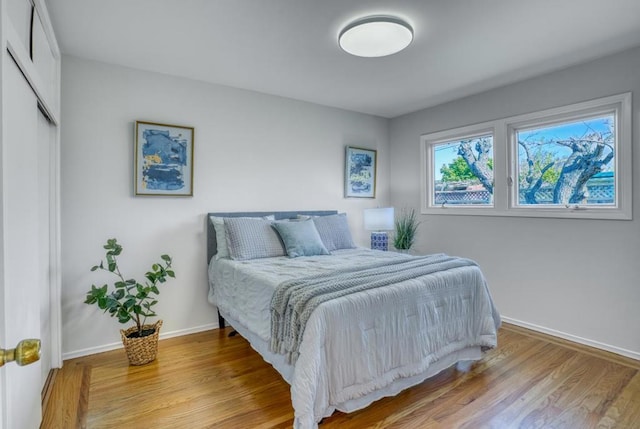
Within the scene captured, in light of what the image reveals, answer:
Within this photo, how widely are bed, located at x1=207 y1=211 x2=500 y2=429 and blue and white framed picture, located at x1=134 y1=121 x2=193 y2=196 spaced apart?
23.9 inches

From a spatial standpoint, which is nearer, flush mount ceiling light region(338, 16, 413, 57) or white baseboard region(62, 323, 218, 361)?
flush mount ceiling light region(338, 16, 413, 57)

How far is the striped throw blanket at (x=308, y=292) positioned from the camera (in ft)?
5.78

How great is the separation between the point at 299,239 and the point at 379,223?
4.41 ft

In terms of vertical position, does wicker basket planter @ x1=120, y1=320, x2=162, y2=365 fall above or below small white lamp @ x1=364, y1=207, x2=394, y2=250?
below

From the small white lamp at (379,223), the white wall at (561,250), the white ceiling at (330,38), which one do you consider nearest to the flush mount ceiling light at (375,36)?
the white ceiling at (330,38)

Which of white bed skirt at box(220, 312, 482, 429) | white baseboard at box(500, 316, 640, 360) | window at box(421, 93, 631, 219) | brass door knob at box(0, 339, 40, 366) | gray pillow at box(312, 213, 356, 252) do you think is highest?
window at box(421, 93, 631, 219)

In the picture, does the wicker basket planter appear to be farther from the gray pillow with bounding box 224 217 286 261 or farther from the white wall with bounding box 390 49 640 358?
the white wall with bounding box 390 49 640 358

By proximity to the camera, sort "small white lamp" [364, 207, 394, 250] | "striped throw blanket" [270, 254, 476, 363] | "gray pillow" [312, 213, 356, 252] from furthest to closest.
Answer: "small white lamp" [364, 207, 394, 250]
"gray pillow" [312, 213, 356, 252]
"striped throw blanket" [270, 254, 476, 363]

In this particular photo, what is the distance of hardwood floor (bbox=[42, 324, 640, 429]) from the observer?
184 cm

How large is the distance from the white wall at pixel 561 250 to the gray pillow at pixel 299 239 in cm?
174

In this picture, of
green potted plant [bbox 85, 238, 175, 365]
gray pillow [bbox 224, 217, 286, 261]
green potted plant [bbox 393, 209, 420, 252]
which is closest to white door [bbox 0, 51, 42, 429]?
green potted plant [bbox 85, 238, 175, 365]

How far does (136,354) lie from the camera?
2.49 m

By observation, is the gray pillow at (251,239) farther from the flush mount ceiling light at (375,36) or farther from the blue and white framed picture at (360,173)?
the flush mount ceiling light at (375,36)

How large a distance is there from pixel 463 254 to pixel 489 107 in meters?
1.63
